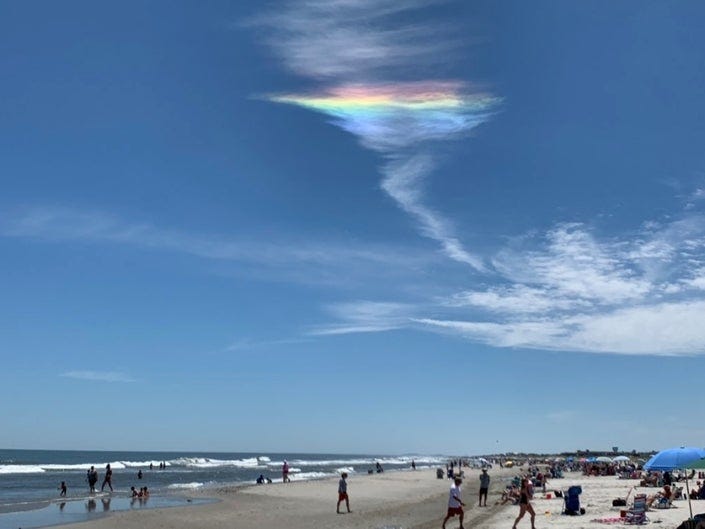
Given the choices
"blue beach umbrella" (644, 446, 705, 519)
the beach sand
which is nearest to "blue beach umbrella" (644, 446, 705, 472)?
"blue beach umbrella" (644, 446, 705, 519)

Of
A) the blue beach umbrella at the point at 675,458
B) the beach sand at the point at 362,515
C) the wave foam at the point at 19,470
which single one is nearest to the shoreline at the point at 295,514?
the beach sand at the point at 362,515

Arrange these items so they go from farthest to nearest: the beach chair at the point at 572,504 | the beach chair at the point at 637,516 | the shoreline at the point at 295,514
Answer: the shoreline at the point at 295,514
the beach chair at the point at 572,504
the beach chair at the point at 637,516

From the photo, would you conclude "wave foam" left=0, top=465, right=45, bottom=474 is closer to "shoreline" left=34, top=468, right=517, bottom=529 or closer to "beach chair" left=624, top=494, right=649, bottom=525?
"shoreline" left=34, top=468, right=517, bottom=529

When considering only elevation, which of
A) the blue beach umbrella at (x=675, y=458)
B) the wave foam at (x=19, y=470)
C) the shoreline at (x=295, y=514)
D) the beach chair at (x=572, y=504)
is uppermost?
the blue beach umbrella at (x=675, y=458)

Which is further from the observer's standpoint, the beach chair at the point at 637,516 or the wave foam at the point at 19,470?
the wave foam at the point at 19,470

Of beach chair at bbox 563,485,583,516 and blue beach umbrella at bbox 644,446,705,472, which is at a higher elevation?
blue beach umbrella at bbox 644,446,705,472

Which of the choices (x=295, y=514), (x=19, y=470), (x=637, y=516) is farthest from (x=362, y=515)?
(x=19, y=470)

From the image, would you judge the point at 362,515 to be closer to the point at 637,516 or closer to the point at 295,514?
the point at 295,514

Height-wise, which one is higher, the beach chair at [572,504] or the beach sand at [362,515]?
the beach chair at [572,504]

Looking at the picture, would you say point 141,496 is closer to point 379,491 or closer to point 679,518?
point 379,491

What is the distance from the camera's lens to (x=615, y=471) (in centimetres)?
6022

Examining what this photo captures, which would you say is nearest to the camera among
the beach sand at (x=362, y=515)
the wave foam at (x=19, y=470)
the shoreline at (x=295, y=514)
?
the beach sand at (x=362, y=515)

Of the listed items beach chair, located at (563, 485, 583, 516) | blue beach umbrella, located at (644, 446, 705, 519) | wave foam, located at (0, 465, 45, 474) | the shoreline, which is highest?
blue beach umbrella, located at (644, 446, 705, 519)

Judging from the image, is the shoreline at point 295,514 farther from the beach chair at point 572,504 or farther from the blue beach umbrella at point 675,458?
the blue beach umbrella at point 675,458
